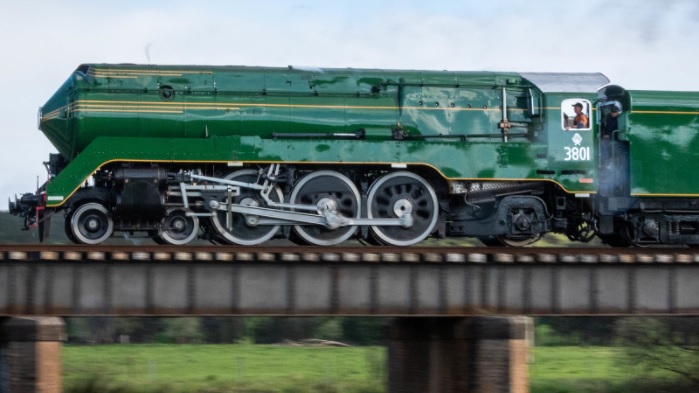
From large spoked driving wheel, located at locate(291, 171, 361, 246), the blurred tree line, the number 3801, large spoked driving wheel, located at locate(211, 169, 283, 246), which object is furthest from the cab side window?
the blurred tree line

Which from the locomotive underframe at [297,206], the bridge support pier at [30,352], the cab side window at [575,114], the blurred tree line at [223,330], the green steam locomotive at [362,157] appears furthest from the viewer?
the blurred tree line at [223,330]

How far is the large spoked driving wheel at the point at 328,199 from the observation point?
22.2 m

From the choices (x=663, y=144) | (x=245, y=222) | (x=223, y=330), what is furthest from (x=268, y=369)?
(x=663, y=144)

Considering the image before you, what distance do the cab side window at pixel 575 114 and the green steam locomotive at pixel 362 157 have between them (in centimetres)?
3

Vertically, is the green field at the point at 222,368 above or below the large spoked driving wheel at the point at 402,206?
below

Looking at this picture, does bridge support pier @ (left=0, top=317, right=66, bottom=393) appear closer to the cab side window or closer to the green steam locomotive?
the green steam locomotive

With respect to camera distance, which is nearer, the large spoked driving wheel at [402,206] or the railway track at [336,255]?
the railway track at [336,255]

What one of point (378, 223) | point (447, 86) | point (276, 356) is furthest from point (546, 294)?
point (276, 356)

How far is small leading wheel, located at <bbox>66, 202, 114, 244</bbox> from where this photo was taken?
21406 millimetres

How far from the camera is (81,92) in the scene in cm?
2186

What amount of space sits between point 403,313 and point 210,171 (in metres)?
5.15

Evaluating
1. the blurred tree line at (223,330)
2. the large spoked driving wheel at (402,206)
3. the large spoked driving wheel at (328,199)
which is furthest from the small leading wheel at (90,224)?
the blurred tree line at (223,330)

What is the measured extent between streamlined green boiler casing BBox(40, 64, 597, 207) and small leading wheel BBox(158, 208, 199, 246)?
1.11 metres

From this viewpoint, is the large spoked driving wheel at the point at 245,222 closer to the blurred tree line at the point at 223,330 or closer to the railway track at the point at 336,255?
the railway track at the point at 336,255
